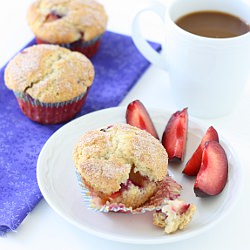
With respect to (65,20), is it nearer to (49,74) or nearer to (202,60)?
(49,74)

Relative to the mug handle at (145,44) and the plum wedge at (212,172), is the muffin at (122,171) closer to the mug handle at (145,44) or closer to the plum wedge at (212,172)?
the plum wedge at (212,172)

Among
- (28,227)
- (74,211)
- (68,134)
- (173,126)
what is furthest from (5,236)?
(173,126)

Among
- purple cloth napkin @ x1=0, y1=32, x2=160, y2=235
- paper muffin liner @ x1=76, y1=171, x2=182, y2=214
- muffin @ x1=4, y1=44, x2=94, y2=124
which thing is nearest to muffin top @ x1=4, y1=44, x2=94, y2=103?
muffin @ x1=4, y1=44, x2=94, y2=124

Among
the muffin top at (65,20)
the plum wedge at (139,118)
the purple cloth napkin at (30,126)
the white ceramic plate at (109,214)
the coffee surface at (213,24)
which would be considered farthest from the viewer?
the muffin top at (65,20)

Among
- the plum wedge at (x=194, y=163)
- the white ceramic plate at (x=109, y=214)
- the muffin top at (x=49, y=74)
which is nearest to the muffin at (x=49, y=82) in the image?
the muffin top at (x=49, y=74)

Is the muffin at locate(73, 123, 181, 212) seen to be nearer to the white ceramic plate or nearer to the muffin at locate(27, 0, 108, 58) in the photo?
the white ceramic plate

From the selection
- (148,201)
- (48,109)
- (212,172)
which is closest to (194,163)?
(212,172)

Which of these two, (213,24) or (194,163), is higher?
(213,24)
